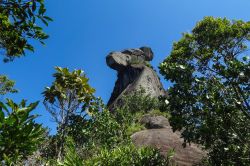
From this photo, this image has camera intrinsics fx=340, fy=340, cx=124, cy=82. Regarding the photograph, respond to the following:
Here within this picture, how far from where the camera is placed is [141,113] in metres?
37.3

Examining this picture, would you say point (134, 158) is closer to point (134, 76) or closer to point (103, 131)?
point (103, 131)

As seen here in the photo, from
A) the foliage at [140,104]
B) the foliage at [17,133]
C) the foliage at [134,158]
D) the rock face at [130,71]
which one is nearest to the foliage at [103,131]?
the foliage at [134,158]

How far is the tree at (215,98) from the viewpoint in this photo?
1100 centimetres

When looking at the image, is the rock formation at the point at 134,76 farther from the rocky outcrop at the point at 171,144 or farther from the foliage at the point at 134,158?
the foliage at the point at 134,158

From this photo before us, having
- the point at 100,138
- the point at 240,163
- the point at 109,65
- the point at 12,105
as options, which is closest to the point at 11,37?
the point at 12,105

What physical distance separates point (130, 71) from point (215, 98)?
48.4 metres

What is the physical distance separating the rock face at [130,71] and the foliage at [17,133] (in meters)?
49.0

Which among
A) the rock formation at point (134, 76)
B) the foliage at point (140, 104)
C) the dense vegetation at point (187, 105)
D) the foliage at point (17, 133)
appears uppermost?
the rock formation at point (134, 76)

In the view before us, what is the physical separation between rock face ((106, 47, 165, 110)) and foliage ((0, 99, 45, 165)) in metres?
49.0

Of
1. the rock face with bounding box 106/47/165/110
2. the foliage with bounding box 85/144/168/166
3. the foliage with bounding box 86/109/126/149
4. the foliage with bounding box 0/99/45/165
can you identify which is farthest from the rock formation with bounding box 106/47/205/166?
the foliage with bounding box 0/99/45/165

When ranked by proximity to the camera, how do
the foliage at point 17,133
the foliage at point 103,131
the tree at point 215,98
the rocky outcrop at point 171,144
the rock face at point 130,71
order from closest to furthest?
1. the foliage at point 17,133
2. the tree at point 215,98
3. the rocky outcrop at point 171,144
4. the foliage at point 103,131
5. the rock face at point 130,71

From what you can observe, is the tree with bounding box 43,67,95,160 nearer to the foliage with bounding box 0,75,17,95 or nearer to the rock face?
the foliage with bounding box 0,75,17,95

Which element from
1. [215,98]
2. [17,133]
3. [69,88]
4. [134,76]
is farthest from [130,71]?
[17,133]

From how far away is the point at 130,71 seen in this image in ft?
196
